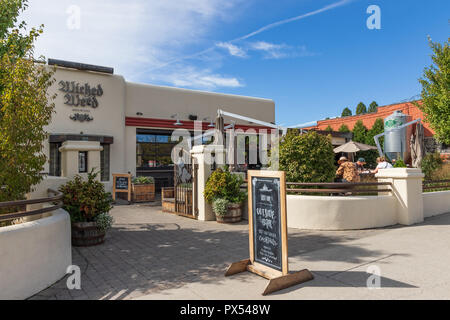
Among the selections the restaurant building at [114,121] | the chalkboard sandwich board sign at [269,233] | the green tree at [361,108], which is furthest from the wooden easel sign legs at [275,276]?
the green tree at [361,108]

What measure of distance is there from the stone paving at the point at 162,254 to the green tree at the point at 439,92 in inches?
527

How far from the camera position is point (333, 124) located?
132 feet

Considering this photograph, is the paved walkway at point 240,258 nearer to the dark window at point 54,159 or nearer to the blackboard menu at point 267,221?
the blackboard menu at point 267,221

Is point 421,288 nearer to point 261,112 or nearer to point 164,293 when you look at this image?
point 164,293

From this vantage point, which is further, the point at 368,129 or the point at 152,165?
the point at 368,129

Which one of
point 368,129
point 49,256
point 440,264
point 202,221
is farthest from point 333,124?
point 49,256

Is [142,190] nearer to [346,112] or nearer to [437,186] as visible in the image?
[437,186]

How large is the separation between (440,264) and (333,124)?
3728 cm

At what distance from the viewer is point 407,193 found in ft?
27.1

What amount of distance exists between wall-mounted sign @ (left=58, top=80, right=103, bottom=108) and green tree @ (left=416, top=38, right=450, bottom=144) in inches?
744

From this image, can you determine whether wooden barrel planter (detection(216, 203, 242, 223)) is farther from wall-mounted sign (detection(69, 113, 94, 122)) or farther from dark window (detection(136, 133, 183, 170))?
wall-mounted sign (detection(69, 113, 94, 122))

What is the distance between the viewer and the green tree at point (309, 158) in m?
8.74

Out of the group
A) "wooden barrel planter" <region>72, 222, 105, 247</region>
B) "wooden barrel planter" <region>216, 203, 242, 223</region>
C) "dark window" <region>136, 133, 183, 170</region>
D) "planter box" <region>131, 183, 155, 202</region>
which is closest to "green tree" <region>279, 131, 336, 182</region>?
"wooden barrel planter" <region>216, 203, 242, 223</region>

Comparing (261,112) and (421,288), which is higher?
(261,112)
